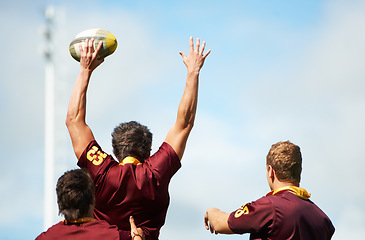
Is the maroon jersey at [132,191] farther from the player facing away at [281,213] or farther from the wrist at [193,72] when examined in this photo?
the wrist at [193,72]

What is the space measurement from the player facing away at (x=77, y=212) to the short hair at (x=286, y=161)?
5.55 feet

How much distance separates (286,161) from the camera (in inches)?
263

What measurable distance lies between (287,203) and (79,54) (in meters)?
3.63

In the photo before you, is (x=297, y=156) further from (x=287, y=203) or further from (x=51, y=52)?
(x=51, y=52)

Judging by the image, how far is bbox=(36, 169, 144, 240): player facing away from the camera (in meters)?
6.11

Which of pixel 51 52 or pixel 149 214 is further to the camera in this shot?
pixel 51 52

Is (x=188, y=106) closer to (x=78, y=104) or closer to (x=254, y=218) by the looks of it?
(x=78, y=104)

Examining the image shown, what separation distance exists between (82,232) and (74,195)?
354mm

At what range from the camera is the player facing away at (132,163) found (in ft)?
23.5

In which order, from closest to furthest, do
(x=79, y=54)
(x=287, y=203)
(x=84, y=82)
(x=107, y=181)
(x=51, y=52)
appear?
(x=287, y=203) < (x=107, y=181) < (x=84, y=82) < (x=79, y=54) < (x=51, y=52)

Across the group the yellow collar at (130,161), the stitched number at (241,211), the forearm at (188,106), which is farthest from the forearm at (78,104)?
the stitched number at (241,211)

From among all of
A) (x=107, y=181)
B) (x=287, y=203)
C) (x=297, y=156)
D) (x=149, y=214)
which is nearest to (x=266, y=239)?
(x=287, y=203)

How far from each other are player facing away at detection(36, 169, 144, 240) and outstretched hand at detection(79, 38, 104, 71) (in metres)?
2.07

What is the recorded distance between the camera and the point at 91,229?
617 cm
